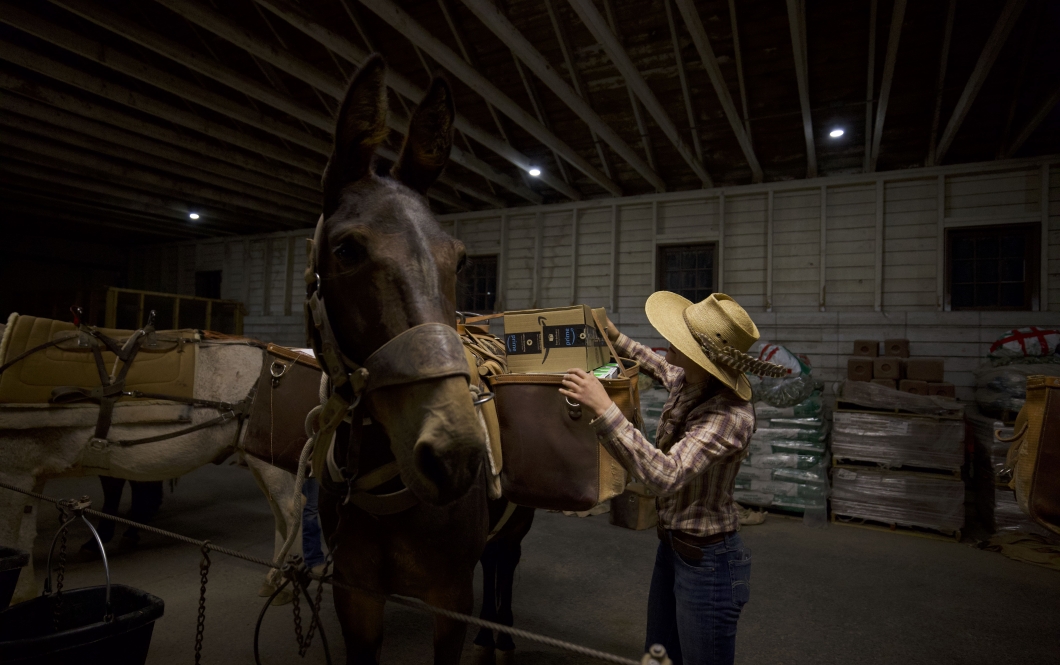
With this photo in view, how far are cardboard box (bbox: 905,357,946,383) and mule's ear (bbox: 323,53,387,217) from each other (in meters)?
6.82

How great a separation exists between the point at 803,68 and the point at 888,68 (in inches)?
32.8

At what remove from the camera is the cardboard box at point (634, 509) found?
5613 mm

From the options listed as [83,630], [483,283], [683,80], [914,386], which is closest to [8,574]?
[83,630]

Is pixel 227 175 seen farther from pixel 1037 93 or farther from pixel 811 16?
pixel 1037 93

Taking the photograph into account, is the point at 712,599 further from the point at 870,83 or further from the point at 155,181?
the point at 155,181

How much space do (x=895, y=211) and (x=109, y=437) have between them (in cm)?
929

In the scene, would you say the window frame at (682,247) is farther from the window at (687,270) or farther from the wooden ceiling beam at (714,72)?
the wooden ceiling beam at (714,72)

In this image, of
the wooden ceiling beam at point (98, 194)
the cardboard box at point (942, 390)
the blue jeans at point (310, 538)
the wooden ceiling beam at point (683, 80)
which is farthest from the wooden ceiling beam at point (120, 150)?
the cardboard box at point (942, 390)

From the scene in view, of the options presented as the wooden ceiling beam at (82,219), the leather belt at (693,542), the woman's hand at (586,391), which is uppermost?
the wooden ceiling beam at (82,219)

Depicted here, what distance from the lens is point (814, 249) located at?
294 inches

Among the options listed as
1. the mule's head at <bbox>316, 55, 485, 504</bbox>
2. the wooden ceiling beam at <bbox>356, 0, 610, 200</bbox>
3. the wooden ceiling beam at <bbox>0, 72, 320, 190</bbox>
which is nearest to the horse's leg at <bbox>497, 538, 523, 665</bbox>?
the mule's head at <bbox>316, 55, 485, 504</bbox>

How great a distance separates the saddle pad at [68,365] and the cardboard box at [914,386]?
7431 millimetres

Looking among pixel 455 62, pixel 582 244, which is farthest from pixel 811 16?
pixel 582 244

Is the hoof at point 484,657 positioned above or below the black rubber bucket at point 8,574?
below
